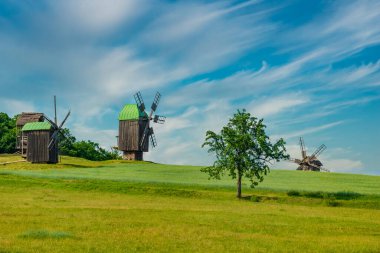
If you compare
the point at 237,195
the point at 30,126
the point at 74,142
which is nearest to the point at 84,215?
the point at 237,195

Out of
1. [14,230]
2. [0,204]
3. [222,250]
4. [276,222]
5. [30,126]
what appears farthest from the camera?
[30,126]

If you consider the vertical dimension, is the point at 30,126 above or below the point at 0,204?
above

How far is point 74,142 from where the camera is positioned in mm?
155125

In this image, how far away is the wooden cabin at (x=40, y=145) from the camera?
10556 centimetres

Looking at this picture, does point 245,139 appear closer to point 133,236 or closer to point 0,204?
point 0,204

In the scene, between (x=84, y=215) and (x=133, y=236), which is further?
(x=84, y=215)

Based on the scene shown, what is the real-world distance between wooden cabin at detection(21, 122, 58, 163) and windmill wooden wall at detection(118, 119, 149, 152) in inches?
666

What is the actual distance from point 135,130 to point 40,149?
2195 centimetres

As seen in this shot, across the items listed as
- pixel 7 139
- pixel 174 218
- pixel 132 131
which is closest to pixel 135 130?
pixel 132 131

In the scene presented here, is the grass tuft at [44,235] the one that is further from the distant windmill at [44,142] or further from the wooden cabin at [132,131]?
the wooden cabin at [132,131]

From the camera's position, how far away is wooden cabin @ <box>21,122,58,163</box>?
106 meters

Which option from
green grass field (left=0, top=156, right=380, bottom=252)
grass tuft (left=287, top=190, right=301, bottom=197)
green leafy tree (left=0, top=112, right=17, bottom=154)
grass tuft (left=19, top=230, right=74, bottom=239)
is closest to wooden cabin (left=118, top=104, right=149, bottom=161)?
green leafy tree (left=0, top=112, right=17, bottom=154)

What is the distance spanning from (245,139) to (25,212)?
32729 mm

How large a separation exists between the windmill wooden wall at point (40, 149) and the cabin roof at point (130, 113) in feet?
60.7
